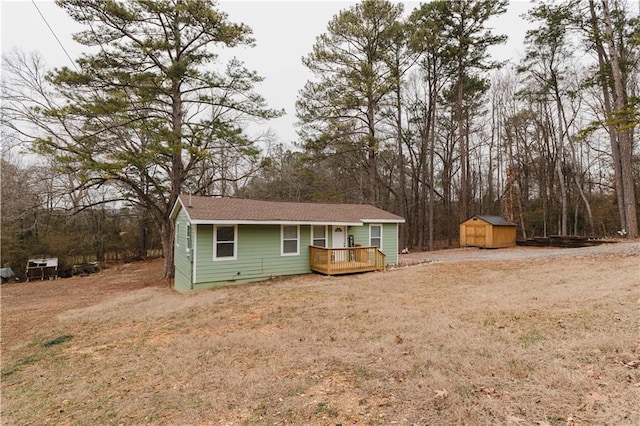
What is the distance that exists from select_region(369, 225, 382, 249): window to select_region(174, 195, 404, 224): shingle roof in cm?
44

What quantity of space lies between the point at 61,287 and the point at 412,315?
16.4 metres

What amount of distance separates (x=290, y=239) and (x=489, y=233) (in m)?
13.0

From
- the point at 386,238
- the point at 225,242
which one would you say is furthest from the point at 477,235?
the point at 225,242

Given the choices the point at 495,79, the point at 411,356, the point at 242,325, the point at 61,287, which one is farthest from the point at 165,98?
the point at 495,79

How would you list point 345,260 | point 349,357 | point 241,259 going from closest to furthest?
1. point 349,357
2. point 241,259
3. point 345,260

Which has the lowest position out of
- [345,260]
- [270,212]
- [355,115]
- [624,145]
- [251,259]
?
[345,260]

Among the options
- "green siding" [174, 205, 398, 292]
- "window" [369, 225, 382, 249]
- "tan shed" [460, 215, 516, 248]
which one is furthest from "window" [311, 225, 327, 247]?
"tan shed" [460, 215, 516, 248]

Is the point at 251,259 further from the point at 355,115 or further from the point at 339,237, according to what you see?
the point at 355,115

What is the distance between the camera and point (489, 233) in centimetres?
1839

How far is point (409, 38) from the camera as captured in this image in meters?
18.1

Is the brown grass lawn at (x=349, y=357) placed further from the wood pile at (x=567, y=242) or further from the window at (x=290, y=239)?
the wood pile at (x=567, y=242)

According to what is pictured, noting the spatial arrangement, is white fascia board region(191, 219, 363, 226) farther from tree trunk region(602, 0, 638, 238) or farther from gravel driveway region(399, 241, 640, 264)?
tree trunk region(602, 0, 638, 238)

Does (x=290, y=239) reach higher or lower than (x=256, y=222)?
lower

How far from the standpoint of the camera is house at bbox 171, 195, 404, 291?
408 inches
